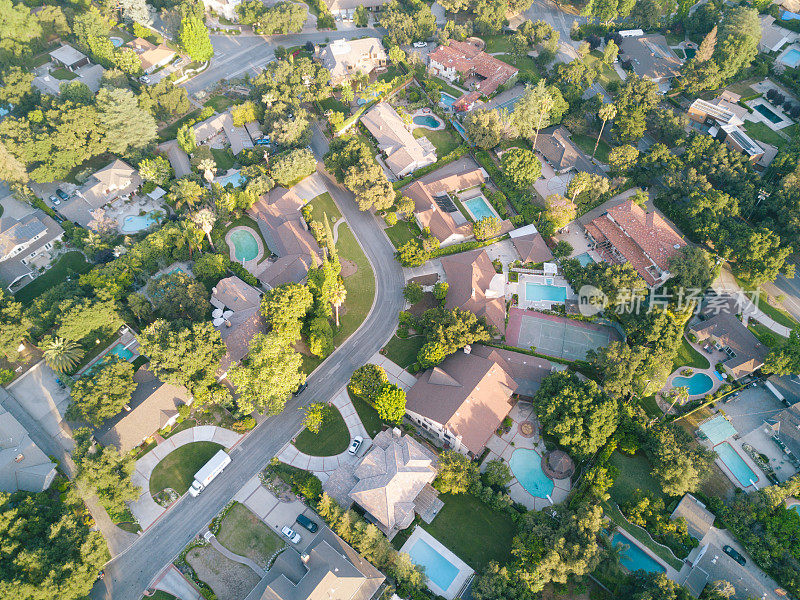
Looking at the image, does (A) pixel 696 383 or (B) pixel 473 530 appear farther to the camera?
(A) pixel 696 383

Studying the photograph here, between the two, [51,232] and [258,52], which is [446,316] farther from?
[258,52]

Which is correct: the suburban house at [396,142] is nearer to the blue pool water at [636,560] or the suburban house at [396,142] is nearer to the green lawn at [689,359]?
the green lawn at [689,359]

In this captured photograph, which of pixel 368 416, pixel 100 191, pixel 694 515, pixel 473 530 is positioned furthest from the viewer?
pixel 100 191

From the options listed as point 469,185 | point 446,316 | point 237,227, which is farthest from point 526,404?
point 237,227

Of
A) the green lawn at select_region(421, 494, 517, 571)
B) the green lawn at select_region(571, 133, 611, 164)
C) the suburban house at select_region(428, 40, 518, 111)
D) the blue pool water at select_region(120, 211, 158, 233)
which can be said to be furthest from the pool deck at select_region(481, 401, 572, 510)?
the suburban house at select_region(428, 40, 518, 111)

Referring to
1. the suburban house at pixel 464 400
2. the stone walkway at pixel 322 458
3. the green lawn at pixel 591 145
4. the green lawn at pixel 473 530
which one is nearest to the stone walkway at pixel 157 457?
the stone walkway at pixel 322 458

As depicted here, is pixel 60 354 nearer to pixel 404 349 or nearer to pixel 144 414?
pixel 144 414

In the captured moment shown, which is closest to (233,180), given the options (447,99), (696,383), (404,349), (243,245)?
(243,245)

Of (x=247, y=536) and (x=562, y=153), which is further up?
(x=562, y=153)
